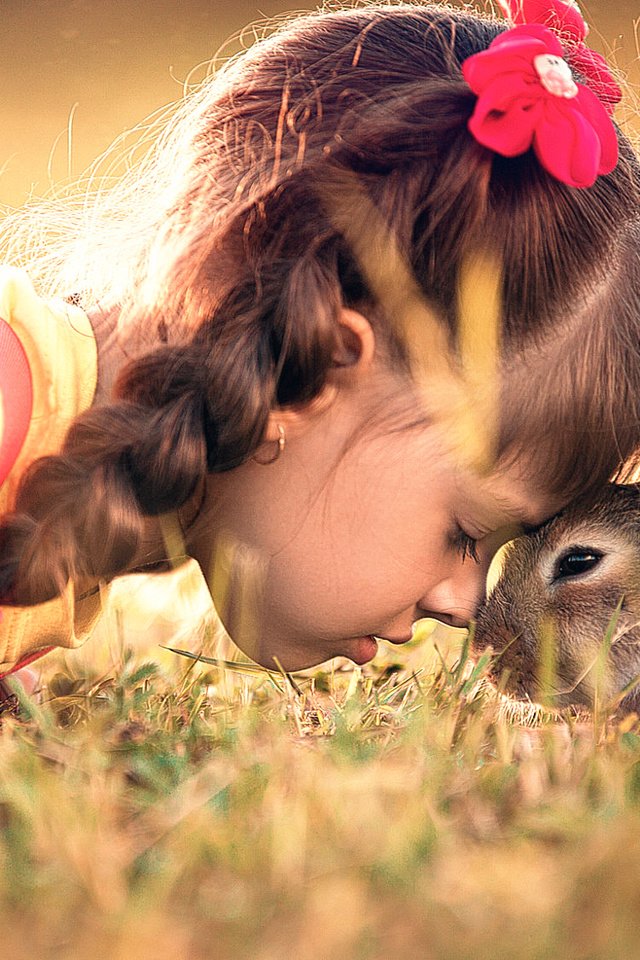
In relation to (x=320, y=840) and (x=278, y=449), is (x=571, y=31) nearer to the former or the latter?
(x=278, y=449)

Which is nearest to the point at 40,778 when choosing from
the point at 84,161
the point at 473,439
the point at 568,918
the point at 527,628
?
the point at 568,918

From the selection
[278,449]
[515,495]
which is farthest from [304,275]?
[515,495]

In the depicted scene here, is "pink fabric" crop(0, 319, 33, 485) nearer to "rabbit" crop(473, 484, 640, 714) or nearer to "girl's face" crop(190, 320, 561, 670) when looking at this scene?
"girl's face" crop(190, 320, 561, 670)

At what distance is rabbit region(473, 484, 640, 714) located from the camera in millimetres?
2096

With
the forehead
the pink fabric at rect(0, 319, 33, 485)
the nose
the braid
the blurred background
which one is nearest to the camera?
the braid

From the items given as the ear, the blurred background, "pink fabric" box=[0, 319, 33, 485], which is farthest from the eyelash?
the blurred background

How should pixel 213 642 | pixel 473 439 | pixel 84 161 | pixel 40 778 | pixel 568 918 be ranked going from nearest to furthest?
pixel 568 918 → pixel 40 778 → pixel 473 439 → pixel 213 642 → pixel 84 161

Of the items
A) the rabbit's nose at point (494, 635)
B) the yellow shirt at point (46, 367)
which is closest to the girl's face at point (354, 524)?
the rabbit's nose at point (494, 635)

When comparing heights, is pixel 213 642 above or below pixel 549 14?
below

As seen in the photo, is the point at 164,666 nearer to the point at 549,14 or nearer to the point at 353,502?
the point at 353,502

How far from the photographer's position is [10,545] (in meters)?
1.80

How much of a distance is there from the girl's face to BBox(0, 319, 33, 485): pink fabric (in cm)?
32

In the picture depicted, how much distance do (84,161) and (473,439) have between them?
432 centimetres

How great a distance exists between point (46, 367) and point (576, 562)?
1031 mm
